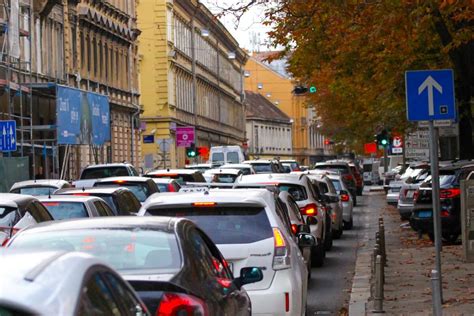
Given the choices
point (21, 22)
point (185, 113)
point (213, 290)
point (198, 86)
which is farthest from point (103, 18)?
point (213, 290)

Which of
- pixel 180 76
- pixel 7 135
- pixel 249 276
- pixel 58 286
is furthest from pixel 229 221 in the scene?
pixel 180 76

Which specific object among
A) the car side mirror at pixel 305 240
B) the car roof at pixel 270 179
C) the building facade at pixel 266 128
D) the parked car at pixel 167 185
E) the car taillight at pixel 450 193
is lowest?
the car side mirror at pixel 305 240

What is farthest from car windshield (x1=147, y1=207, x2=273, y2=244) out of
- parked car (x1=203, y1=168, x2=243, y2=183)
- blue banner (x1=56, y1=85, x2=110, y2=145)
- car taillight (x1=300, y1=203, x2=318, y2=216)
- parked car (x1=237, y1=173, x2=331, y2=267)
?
blue banner (x1=56, y1=85, x2=110, y2=145)

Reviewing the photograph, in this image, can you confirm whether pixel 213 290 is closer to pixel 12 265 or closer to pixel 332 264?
pixel 12 265

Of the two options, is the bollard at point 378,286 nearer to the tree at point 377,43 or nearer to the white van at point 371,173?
the tree at point 377,43

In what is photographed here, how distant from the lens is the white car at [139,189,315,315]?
10.9 m

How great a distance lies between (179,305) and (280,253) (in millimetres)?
3987

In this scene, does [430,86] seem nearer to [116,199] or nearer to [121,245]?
[121,245]

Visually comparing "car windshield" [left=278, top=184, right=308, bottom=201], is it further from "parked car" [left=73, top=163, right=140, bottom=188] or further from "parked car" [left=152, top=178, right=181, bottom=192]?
"parked car" [left=73, top=163, right=140, bottom=188]

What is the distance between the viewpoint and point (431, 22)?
23688mm

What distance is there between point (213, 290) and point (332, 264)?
14.4 metres

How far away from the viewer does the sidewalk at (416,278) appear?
14312 millimetres

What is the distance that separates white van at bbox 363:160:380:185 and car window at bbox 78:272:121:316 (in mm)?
86204

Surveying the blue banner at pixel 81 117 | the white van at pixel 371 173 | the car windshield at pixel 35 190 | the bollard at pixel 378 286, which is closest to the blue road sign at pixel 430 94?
the bollard at pixel 378 286
